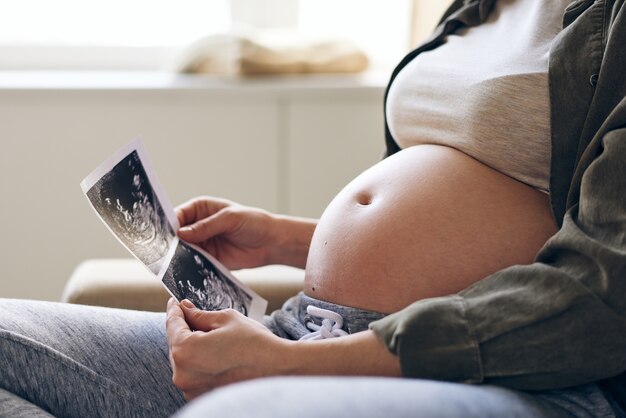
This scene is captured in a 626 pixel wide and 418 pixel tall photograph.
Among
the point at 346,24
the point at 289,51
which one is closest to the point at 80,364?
the point at 289,51

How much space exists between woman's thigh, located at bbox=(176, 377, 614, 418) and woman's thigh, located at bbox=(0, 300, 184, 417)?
0.29 meters

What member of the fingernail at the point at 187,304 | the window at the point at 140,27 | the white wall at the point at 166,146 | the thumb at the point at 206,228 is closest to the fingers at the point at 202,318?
the fingernail at the point at 187,304

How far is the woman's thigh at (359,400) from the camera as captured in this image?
591 mm

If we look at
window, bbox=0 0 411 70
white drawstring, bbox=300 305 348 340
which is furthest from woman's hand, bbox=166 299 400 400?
window, bbox=0 0 411 70

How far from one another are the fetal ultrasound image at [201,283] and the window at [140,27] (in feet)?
4.21

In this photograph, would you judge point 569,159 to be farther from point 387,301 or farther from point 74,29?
point 74,29

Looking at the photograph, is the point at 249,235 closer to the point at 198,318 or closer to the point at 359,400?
the point at 198,318

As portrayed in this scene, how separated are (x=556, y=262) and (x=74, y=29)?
183cm

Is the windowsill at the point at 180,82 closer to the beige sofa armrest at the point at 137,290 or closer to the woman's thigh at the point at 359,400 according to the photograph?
the beige sofa armrest at the point at 137,290

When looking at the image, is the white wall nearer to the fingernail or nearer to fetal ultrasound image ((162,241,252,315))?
fetal ultrasound image ((162,241,252,315))

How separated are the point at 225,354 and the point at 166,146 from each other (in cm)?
134

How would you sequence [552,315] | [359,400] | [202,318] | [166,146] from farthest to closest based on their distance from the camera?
[166,146], [202,318], [552,315], [359,400]

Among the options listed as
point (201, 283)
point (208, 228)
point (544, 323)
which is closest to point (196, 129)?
point (208, 228)

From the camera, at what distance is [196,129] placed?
6.90ft
